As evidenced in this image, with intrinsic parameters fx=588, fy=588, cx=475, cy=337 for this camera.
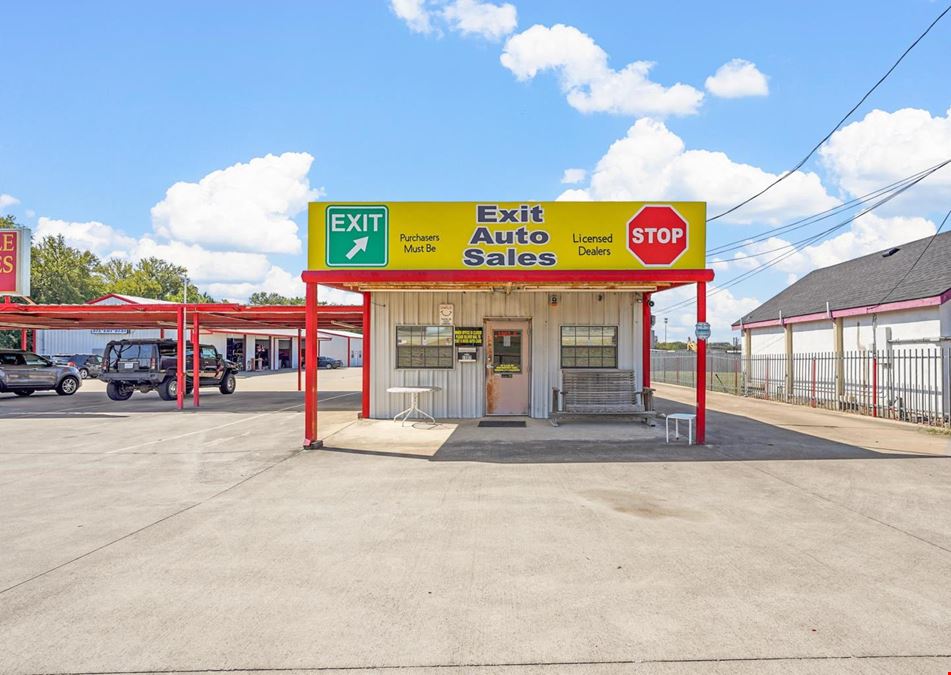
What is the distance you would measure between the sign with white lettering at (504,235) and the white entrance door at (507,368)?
11.4ft

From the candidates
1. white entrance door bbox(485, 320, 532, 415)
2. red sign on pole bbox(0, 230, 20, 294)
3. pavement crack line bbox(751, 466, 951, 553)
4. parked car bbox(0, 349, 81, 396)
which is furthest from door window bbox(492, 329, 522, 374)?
parked car bbox(0, 349, 81, 396)

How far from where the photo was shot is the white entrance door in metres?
13.7

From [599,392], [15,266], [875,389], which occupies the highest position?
[15,266]

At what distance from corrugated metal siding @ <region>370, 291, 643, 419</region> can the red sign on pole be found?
1541 cm

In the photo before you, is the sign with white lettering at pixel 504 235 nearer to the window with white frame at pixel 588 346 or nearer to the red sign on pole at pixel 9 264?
the window with white frame at pixel 588 346

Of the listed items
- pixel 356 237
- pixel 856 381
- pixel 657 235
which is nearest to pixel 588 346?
pixel 657 235

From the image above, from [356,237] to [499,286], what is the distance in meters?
3.33

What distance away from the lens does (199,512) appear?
6090 mm

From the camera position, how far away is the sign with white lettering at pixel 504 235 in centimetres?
1034

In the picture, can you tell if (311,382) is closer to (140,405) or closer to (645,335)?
(645,335)

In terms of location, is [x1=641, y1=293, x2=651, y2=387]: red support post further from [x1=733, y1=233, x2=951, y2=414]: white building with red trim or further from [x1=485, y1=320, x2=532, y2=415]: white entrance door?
[x1=733, y1=233, x2=951, y2=414]: white building with red trim

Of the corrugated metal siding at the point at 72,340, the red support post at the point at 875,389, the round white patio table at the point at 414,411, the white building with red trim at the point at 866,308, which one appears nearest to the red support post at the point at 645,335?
the round white patio table at the point at 414,411

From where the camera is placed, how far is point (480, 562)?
15.2 feet

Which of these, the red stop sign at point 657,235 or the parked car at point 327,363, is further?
the parked car at point 327,363
